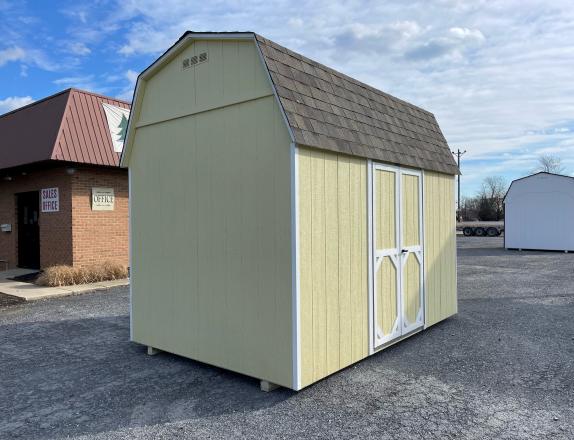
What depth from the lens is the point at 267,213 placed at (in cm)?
417

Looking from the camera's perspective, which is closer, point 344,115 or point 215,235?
point 215,235

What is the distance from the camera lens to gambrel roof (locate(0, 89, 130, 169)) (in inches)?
404

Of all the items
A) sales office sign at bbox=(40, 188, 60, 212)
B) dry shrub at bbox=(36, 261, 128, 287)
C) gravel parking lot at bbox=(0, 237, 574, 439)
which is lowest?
gravel parking lot at bbox=(0, 237, 574, 439)

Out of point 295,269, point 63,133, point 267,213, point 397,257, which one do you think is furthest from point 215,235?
point 63,133

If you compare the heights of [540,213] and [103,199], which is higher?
[103,199]

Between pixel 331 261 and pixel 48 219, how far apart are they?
954cm

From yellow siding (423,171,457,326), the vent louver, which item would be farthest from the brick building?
yellow siding (423,171,457,326)

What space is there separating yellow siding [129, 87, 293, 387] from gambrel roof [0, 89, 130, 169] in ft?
18.6

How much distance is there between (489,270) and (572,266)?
3126mm

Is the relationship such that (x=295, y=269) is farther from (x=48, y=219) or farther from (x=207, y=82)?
(x=48, y=219)

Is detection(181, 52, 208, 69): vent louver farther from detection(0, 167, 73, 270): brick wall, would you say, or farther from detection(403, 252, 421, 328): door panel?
detection(0, 167, 73, 270): brick wall

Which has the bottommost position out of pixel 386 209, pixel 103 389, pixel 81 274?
pixel 103 389

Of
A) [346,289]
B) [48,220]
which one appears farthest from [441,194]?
[48,220]

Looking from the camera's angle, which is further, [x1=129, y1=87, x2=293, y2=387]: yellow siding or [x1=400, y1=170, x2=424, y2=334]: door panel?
[x1=400, y1=170, x2=424, y2=334]: door panel
